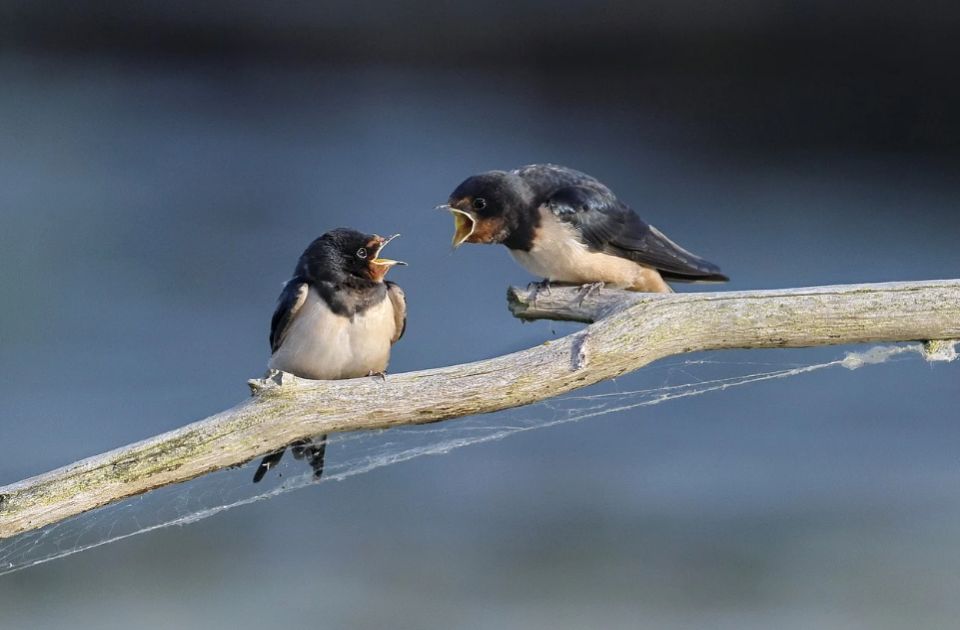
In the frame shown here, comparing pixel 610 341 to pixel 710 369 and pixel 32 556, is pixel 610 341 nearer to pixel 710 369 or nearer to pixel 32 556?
pixel 710 369

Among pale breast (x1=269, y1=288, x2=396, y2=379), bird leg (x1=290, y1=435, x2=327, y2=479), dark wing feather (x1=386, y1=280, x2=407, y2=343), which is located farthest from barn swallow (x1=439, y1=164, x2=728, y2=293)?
bird leg (x1=290, y1=435, x2=327, y2=479)

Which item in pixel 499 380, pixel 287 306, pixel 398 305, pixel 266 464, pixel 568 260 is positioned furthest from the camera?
pixel 568 260

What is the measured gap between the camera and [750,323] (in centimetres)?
229

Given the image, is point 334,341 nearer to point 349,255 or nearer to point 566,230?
point 349,255

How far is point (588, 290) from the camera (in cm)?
284

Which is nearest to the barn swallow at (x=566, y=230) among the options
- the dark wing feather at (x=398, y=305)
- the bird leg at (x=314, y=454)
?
the dark wing feather at (x=398, y=305)

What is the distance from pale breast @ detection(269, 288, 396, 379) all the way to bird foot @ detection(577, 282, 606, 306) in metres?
0.43

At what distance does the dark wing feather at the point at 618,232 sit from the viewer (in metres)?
3.02

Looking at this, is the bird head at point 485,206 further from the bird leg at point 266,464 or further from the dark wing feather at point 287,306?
the bird leg at point 266,464

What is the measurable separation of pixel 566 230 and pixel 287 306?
700 mm

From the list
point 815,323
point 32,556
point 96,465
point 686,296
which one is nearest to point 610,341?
point 686,296

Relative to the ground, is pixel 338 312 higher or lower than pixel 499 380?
higher

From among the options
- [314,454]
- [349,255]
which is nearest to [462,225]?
[349,255]

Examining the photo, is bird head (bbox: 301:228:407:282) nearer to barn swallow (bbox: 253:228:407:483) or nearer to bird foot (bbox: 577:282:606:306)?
barn swallow (bbox: 253:228:407:483)
